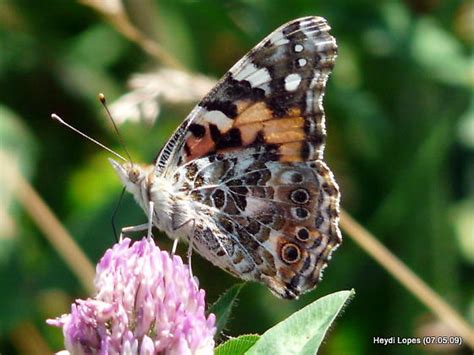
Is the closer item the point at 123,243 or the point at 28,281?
the point at 123,243

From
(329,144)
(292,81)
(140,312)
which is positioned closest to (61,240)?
(292,81)

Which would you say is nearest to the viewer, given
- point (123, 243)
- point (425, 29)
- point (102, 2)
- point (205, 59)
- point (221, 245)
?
point (123, 243)

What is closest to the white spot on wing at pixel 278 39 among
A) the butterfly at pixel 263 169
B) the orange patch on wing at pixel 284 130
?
the butterfly at pixel 263 169

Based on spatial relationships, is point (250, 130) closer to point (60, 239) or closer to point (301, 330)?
point (301, 330)

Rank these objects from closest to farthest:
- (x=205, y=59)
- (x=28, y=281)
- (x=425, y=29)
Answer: (x=28, y=281) → (x=425, y=29) → (x=205, y=59)

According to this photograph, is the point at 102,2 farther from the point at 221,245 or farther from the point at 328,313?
the point at 328,313

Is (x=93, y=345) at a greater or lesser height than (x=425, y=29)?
greater

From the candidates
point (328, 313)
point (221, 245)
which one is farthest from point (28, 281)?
point (328, 313)
